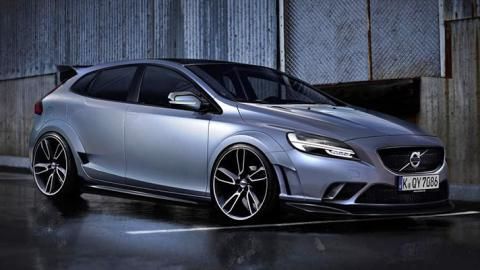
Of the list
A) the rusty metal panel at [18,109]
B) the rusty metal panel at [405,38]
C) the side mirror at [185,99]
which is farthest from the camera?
the rusty metal panel at [18,109]

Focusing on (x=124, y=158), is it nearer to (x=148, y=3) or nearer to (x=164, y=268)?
(x=164, y=268)

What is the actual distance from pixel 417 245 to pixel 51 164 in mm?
4297

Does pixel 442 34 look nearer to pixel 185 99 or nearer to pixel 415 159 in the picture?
pixel 415 159

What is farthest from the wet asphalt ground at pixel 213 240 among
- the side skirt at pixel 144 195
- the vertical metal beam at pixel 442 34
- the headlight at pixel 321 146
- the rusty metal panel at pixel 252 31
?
the rusty metal panel at pixel 252 31

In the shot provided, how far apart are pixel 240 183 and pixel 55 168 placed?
260cm

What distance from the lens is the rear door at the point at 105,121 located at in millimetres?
8023

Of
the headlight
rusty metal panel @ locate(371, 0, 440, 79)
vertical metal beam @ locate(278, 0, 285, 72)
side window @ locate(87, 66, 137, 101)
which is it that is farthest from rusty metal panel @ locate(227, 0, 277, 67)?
the headlight

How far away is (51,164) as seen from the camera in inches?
341

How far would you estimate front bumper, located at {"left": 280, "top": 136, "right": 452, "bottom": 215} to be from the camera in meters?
6.49

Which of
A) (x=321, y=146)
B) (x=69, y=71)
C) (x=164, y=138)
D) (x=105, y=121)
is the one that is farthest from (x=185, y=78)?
(x=69, y=71)

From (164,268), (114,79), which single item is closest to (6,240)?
(164,268)

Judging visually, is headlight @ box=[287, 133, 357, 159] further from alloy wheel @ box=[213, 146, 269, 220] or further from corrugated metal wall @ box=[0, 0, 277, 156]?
corrugated metal wall @ box=[0, 0, 277, 156]

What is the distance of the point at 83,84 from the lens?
28.9ft

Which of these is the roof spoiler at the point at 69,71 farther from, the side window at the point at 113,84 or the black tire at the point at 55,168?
the black tire at the point at 55,168
